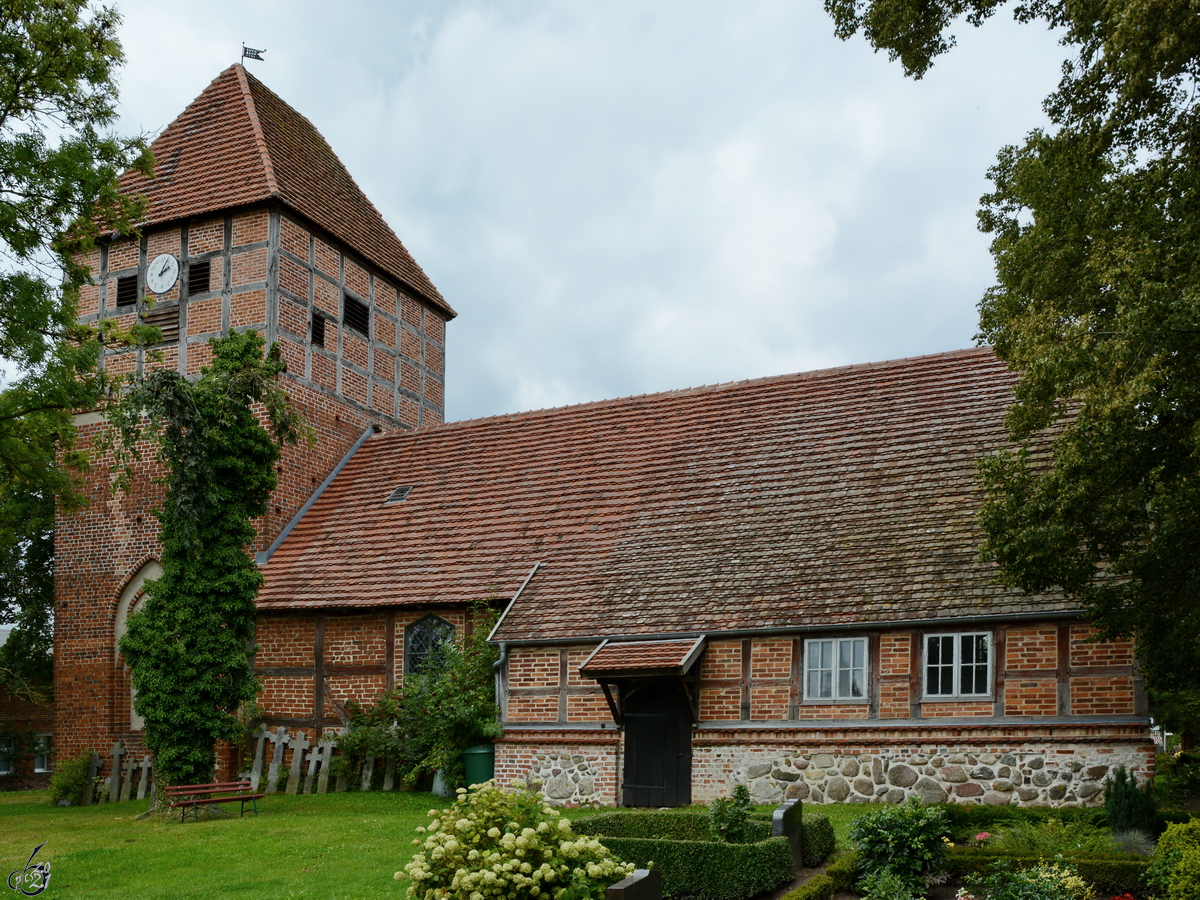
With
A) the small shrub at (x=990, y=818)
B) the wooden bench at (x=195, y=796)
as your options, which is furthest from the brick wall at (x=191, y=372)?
the small shrub at (x=990, y=818)

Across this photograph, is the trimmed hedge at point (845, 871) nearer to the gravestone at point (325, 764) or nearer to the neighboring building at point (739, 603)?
the neighboring building at point (739, 603)

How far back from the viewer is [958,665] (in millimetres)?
14734

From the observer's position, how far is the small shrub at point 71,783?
21750 mm

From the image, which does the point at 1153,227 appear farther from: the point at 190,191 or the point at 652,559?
the point at 190,191

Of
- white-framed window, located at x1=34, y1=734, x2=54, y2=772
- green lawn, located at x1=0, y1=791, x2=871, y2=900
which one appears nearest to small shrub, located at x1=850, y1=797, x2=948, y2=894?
green lawn, located at x1=0, y1=791, x2=871, y2=900

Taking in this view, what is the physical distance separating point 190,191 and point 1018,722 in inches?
782

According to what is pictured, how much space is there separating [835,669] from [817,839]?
4326 millimetres

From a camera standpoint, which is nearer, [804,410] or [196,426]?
[196,426]

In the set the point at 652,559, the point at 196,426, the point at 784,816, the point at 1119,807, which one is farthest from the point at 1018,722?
the point at 196,426

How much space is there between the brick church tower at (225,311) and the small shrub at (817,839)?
46.3 feet

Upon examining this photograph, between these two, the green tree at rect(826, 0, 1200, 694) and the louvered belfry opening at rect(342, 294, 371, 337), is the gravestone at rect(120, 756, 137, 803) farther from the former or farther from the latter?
the green tree at rect(826, 0, 1200, 694)

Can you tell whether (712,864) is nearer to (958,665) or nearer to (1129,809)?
(1129,809)

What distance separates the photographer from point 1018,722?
14.2 m

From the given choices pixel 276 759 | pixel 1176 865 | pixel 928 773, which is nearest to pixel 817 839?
pixel 1176 865
